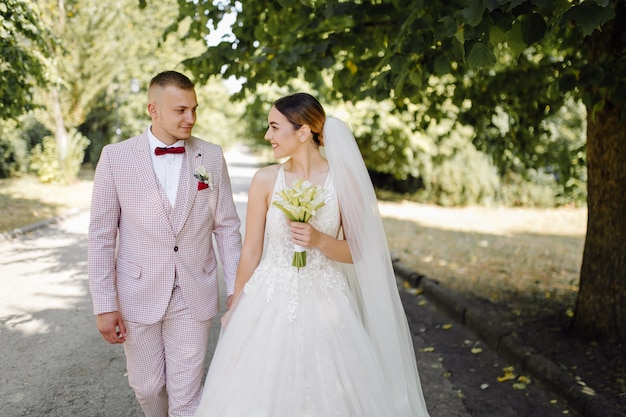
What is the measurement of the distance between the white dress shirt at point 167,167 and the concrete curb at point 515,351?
3425 mm

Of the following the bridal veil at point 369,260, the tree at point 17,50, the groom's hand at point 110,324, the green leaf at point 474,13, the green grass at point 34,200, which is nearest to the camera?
the green leaf at point 474,13

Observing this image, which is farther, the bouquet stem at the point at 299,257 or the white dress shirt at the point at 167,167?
the white dress shirt at the point at 167,167

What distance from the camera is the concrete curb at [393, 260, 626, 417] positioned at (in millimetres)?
4188

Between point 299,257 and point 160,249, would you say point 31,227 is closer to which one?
point 160,249

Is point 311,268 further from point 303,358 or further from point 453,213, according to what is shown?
point 453,213

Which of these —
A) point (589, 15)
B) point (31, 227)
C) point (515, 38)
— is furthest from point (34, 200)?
point (589, 15)

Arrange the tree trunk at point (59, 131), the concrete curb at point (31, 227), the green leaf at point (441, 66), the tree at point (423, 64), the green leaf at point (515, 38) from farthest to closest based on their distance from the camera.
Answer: the tree trunk at point (59, 131) < the concrete curb at point (31, 227) < the tree at point (423, 64) < the green leaf at point (441, 66) < the green leaf at point (515, 38)

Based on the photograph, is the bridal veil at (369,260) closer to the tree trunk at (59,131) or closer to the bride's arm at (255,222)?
the bride's arm at (255,222)

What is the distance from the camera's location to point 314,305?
2943 millimetres

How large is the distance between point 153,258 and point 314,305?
0.93 m

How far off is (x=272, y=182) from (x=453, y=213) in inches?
603

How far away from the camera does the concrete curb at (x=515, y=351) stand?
4.19 m

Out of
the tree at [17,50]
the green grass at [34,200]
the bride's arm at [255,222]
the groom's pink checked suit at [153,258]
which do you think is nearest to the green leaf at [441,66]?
the bride's arm at [255,222]

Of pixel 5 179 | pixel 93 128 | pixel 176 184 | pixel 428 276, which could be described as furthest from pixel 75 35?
pixel 176 184
